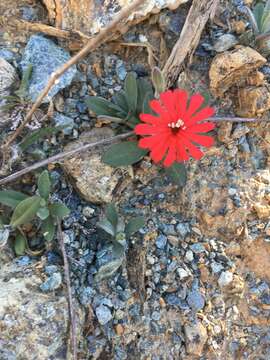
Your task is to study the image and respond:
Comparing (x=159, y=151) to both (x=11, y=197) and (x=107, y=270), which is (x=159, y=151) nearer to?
(x=107, y=270)

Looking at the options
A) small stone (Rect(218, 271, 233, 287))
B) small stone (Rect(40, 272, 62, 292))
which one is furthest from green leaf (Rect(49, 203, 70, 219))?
small stone (Rect(218, 271, 233, 287))

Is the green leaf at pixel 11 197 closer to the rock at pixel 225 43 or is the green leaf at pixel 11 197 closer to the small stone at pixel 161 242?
the small stone at pixel 161 242

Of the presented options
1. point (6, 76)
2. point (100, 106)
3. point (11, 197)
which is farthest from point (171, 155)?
point (6, 76)

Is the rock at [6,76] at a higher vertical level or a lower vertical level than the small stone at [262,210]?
higher

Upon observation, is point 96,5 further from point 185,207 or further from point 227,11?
Answer: point 185,207

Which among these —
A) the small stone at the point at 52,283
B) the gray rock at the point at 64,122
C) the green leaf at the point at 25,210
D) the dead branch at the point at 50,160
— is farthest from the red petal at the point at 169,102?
the small stone at the point at 52,283

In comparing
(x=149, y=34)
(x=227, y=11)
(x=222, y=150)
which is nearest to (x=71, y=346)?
(x=222, y=150)
